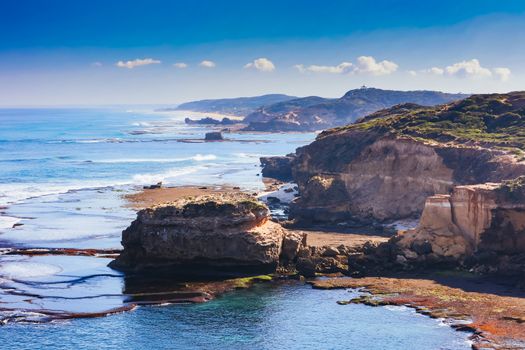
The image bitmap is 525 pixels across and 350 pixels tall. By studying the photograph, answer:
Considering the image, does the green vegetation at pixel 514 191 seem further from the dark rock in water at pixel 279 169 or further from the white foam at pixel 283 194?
the dark rock in water at pixel 279 169

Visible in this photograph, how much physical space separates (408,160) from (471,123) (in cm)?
1274

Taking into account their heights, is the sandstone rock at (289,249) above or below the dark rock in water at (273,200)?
above

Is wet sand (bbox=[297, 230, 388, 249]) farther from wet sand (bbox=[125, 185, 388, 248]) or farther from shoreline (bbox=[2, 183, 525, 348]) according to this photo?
shoreline (bbox=[2, 183, 525, 348])

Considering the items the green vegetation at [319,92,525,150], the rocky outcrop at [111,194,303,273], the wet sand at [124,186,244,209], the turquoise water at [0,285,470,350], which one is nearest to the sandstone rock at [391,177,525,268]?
the rocky outcrop at [111,194,303,273]

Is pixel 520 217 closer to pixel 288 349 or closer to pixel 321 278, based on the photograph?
pixel 321 278

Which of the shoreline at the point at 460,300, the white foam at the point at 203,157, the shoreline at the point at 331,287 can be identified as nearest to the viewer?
the shoreline at the point at 460,300

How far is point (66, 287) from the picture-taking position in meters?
52.1

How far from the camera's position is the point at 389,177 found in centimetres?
7838

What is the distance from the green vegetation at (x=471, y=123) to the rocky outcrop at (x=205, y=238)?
103 ft

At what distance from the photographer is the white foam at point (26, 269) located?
55188 mm

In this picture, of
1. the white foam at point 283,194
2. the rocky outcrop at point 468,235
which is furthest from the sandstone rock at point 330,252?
the white foam at point 283,194

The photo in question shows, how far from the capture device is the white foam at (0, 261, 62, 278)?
55.2 m

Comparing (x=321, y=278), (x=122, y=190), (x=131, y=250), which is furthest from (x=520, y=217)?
(x=122, y=190)

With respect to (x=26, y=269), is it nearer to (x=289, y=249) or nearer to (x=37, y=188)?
(x=289, y=249)
